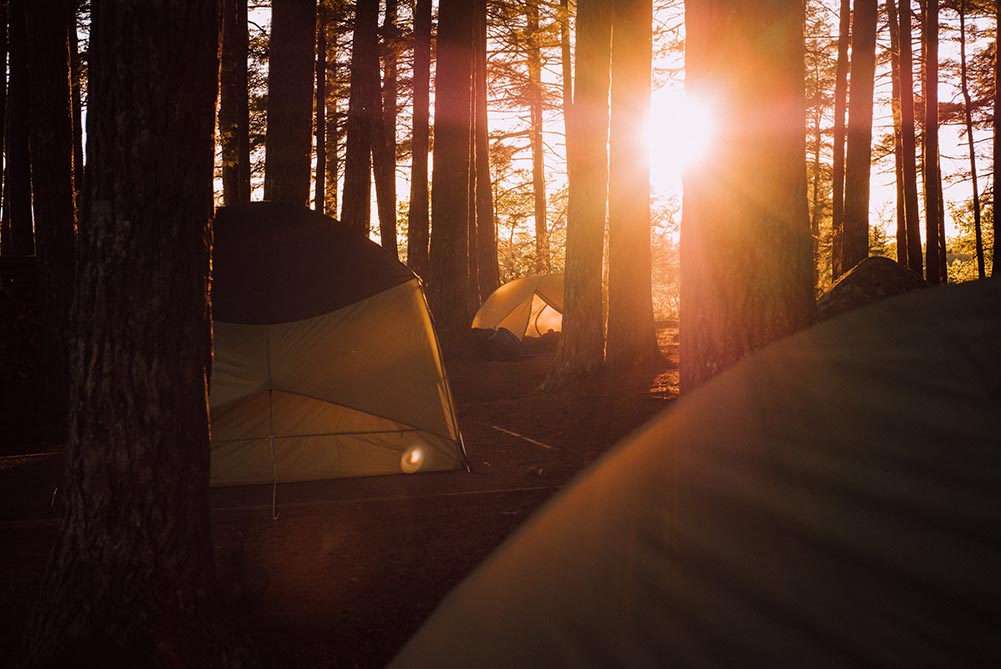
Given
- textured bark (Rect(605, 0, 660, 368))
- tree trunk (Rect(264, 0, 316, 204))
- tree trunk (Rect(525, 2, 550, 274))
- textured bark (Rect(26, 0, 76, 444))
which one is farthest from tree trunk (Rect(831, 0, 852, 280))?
textured bark (Rect(26, 0, 76, 444))

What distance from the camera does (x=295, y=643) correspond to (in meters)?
3.88

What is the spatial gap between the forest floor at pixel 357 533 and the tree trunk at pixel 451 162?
430cm

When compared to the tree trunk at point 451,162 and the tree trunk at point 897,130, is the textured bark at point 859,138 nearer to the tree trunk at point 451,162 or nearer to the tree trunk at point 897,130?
the tree trunk at point 897,130

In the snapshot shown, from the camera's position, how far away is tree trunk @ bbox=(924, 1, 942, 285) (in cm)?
1928

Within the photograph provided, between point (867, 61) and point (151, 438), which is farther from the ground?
point (867, 61)

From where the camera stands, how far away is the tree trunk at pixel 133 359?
3258 mm

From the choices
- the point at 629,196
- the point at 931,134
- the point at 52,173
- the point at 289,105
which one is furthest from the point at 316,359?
the point at 931,134

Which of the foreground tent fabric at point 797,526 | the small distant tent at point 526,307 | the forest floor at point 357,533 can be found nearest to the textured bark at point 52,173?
the forest floor at point 357,533

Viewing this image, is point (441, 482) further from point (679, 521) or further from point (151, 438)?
point (679, 521)

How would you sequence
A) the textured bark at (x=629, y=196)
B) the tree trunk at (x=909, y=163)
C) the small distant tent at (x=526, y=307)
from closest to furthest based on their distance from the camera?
the textured bark at (x=629, y=196), the small distant tent at (x=526, y=307), the tree trunk at (x=909, y=163)

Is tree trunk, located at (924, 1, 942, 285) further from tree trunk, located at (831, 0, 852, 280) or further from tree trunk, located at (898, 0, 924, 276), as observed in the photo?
tree trunk, located at (831, 0, 852, 280)

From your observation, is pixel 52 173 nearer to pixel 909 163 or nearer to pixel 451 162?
pixel 451 162

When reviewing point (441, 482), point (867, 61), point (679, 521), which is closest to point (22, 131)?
point (441, 482)

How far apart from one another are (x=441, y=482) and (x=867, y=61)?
14.4 metres
